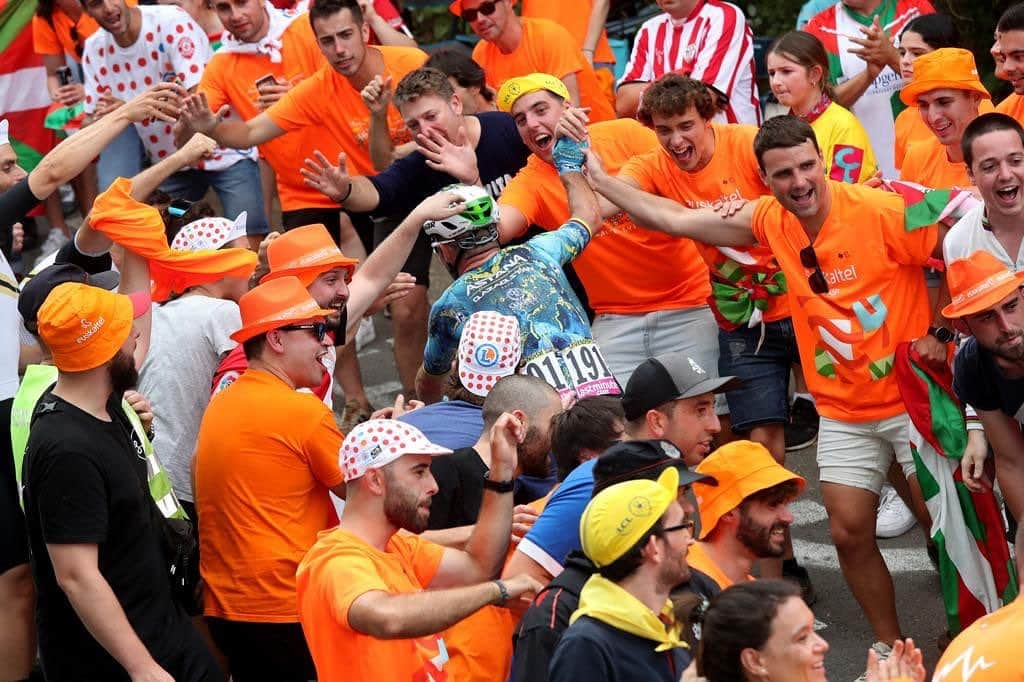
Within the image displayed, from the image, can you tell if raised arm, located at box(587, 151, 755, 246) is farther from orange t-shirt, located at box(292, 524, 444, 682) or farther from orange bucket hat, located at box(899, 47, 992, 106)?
orange t-shirt, located at box(292, 524, 444, 682)

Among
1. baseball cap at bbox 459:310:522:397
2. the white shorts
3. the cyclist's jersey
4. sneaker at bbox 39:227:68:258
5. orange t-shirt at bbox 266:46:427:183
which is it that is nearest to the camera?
baseball cap at bbox 459:310:522:397

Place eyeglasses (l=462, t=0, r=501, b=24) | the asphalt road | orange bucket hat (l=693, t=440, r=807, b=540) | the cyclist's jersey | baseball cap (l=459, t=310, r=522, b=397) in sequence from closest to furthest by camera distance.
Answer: orange bucket hat (l=693, t=440, r=807, b=540) < baseball cap (l=459, t=310, r=522, b=397) < the cyclist's jersey < the asphalt road < eyeglasses (l=462, t=0, r=501, b=24)

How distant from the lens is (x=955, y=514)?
633cm

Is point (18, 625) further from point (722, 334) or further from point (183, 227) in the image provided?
point (722, 334)

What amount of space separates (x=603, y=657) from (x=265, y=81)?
249 inches

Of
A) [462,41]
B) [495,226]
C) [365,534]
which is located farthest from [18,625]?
[462,41]

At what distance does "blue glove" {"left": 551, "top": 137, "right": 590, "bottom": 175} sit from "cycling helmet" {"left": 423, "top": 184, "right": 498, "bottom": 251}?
0.53 meters

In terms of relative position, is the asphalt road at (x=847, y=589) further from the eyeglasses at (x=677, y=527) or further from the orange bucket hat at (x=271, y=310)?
the orange bucket hat at (x=271, y=310)

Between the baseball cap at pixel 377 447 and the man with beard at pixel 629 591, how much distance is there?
0.67 meters

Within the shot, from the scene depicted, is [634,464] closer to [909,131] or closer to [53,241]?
[909,131]

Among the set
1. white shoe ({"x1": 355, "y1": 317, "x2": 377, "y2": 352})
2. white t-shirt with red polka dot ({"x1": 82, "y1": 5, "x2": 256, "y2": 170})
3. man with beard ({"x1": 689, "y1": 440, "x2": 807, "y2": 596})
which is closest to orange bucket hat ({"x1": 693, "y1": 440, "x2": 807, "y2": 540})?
man with beard ({"x1": 689, "y1": 440, "x2": 807, "y2": 596})

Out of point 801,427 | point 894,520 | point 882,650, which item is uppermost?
point 882,650

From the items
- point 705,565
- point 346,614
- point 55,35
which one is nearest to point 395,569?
point 346,614

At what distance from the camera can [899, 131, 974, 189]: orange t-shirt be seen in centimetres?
729
